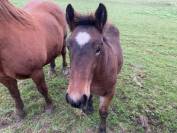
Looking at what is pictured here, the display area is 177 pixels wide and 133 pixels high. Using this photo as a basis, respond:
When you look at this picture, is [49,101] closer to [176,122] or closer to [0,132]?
[0,132]

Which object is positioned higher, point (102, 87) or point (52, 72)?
point (102, 87)

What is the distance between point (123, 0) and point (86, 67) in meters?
15.9

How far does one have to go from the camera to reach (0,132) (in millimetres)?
4199

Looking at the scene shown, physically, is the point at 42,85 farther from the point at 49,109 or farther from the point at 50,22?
the point at 50,22

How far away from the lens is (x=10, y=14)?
3646 mm

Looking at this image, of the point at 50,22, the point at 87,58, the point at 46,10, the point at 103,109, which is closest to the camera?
the point at 87,58

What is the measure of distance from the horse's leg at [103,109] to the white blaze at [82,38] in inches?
42.4

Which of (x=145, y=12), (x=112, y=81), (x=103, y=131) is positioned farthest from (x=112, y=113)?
(x=145, y=12)

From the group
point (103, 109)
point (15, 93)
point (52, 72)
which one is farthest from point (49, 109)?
point (52, 72)

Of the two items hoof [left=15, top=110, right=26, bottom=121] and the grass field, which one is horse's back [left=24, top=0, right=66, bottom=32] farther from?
hoof [left=15, top=110, right=26, bottom=121]

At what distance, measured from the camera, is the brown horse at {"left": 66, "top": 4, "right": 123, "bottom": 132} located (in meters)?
2.90

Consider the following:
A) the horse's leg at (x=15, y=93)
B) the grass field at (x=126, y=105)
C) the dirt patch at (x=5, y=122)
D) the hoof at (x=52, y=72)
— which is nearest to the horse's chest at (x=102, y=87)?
the grass field at (x=126, y=105)

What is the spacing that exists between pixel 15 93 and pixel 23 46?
0.80 m

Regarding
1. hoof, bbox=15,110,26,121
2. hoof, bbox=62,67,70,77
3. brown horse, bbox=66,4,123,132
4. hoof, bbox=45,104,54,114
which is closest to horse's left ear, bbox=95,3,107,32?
brown horse, bbox=66,4,123,132
